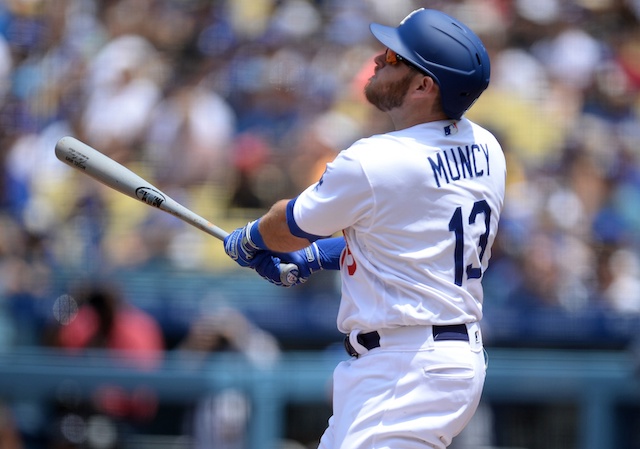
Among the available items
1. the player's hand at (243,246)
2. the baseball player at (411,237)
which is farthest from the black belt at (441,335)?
the player's hand at (243,246)

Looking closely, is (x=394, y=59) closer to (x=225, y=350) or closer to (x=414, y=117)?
(x=414, y=117)

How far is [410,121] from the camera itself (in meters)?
3.02

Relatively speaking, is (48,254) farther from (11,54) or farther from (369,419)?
(369,419)

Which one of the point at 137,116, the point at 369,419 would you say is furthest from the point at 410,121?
the point at 137,116

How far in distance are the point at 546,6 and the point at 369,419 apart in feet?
21.3

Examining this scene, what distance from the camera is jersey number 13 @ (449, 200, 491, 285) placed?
292 cm

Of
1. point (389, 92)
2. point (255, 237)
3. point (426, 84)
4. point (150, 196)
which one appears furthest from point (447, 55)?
point (150, 196)

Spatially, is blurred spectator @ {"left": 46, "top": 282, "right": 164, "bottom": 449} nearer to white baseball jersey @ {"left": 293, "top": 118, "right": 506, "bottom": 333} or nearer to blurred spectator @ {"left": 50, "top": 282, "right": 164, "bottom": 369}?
blurred spectator @ {"left": 50, "top": 282, "right": 164, "bottom": 369}

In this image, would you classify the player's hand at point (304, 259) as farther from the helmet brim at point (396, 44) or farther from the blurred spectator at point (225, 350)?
the blurred spectator at point (225, 350)

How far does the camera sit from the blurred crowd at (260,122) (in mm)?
6934

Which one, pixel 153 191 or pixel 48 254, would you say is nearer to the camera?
pixel 153 191

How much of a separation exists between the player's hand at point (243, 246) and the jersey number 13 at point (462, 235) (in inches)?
22.9

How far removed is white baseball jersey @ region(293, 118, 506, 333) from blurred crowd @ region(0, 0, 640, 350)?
381cm

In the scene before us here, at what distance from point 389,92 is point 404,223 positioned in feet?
1.31
